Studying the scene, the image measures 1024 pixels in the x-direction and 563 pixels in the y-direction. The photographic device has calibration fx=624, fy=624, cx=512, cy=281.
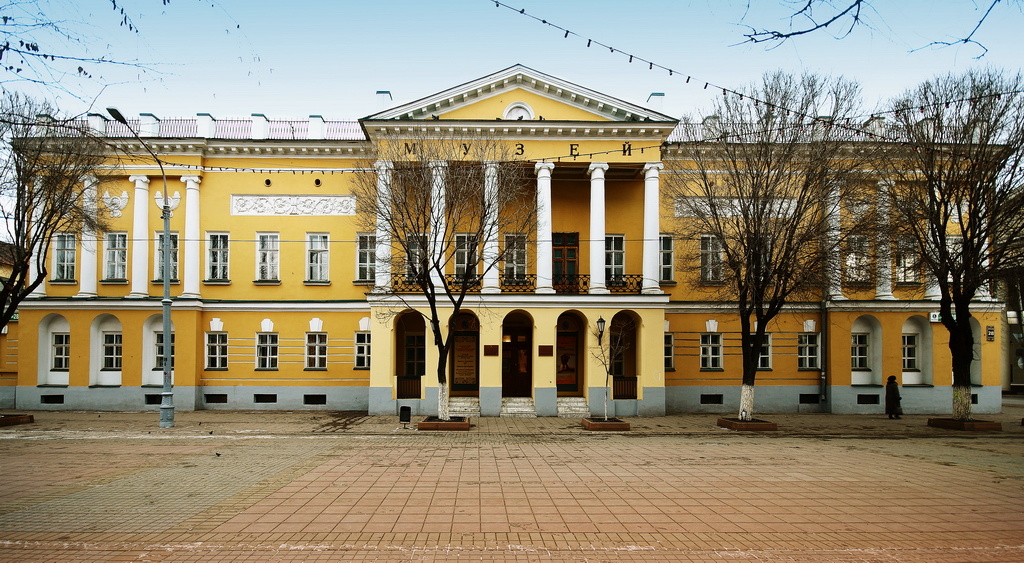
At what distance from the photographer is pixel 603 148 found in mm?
24797

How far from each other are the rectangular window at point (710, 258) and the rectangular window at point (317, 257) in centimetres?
1577

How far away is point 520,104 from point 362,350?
40.4ft

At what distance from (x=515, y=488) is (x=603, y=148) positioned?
16.9 meters

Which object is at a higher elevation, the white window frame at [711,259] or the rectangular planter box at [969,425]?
the white window frame at [711,259]

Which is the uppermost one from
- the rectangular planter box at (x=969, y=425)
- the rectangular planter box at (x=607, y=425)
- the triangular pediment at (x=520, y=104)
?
the triangular pediment at (x=520, y=104)

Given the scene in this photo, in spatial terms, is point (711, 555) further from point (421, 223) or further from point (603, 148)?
point (603, 148)

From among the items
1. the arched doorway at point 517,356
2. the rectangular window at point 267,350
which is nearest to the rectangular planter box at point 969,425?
the arched doorway at point 517,356

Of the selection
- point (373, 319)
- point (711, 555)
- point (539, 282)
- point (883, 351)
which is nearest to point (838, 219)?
point (883, 351)

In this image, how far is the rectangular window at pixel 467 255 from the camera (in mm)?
20406

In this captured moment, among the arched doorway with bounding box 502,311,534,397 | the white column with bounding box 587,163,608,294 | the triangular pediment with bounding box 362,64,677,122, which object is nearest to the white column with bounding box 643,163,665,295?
the white column with bounding box 587,163,608,294

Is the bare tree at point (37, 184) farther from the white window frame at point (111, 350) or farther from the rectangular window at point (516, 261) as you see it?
the rectangular window at point (516, 261)

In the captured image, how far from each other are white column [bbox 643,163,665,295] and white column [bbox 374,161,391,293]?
988 cm

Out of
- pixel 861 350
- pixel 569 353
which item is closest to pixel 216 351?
pixel 569 353

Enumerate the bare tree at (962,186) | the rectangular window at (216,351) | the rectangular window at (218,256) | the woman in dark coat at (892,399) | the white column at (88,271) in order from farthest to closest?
the rectangular window at (218,256)
the rectangular window at (216,351)
the white column at (88,271)
the woman in dark coat at (892,399)
the bare tree at (962,186)
